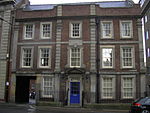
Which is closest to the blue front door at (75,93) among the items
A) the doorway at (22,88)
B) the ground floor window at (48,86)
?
the ground floor window at (48,86)

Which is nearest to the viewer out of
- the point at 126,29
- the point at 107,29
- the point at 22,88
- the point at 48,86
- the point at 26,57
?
the point at 48,86

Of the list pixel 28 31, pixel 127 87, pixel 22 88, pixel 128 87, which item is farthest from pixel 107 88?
pixel 28 31

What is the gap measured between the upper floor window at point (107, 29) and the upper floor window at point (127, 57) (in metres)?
2.41

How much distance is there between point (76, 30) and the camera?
22.4m

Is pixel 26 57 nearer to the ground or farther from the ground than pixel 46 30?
nearer to the ground

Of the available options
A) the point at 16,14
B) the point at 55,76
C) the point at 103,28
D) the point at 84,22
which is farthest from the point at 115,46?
the point at 16,14

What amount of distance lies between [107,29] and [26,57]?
1032cm

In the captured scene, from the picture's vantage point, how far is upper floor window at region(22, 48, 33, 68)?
22766mm

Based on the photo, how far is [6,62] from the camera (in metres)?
23.0

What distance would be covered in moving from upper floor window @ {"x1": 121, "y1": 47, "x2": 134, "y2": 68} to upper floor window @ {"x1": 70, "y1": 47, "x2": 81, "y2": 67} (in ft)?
16.3

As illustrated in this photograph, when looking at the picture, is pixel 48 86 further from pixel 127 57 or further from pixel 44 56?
pixel 127 57

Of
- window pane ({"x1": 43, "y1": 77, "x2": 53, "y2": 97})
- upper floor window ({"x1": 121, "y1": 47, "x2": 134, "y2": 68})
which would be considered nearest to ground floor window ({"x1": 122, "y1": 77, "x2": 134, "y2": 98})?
upper floor window ({"x1": 121, "y1": 47, "x2": 134, "y2": 68})

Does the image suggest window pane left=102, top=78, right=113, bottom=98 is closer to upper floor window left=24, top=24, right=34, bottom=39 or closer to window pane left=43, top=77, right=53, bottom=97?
window pane left=43, top=77, right=53, bottom=97

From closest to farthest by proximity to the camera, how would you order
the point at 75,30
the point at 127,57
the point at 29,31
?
1. the point at 127,57
2. the point at 75,30
3. the point at 29,31
